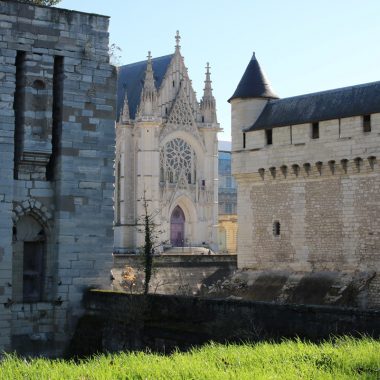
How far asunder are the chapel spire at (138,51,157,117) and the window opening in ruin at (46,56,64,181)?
36518 millimetres

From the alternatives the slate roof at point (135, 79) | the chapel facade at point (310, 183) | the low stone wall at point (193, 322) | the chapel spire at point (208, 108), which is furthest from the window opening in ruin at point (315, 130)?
the chapel spire at point (208, 108)

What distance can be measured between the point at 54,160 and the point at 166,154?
38697 mm

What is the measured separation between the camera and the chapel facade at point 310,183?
78.9 ft

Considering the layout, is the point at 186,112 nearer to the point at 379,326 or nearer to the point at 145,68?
the point at 145,68

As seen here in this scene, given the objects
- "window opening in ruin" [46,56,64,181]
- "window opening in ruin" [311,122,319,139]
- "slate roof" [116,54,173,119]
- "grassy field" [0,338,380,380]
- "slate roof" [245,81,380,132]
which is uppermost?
"slate roof" [116,54,173,119]

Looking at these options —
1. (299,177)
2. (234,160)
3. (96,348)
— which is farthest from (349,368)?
(234,160)

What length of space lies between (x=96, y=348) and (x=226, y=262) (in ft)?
60.1

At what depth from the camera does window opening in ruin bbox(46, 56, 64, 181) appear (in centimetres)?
1475

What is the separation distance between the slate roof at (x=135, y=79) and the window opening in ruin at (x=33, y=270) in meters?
38.6

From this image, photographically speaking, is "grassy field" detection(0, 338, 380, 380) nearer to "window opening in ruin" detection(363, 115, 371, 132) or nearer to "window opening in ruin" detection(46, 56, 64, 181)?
"window opening in ruin" detection(46, 56, 64, 181)

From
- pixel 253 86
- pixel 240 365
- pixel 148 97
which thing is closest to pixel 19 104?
pixel 240 365

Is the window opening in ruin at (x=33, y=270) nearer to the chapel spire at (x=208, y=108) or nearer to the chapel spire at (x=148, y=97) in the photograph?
the chapel spire at (x=148, y=97)

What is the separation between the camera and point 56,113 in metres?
14.9

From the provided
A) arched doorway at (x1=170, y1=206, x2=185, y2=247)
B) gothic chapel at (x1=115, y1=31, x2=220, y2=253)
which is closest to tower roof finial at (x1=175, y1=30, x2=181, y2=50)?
gothic chapel at (x1=115, y1=31, x2=220, y2=253)
